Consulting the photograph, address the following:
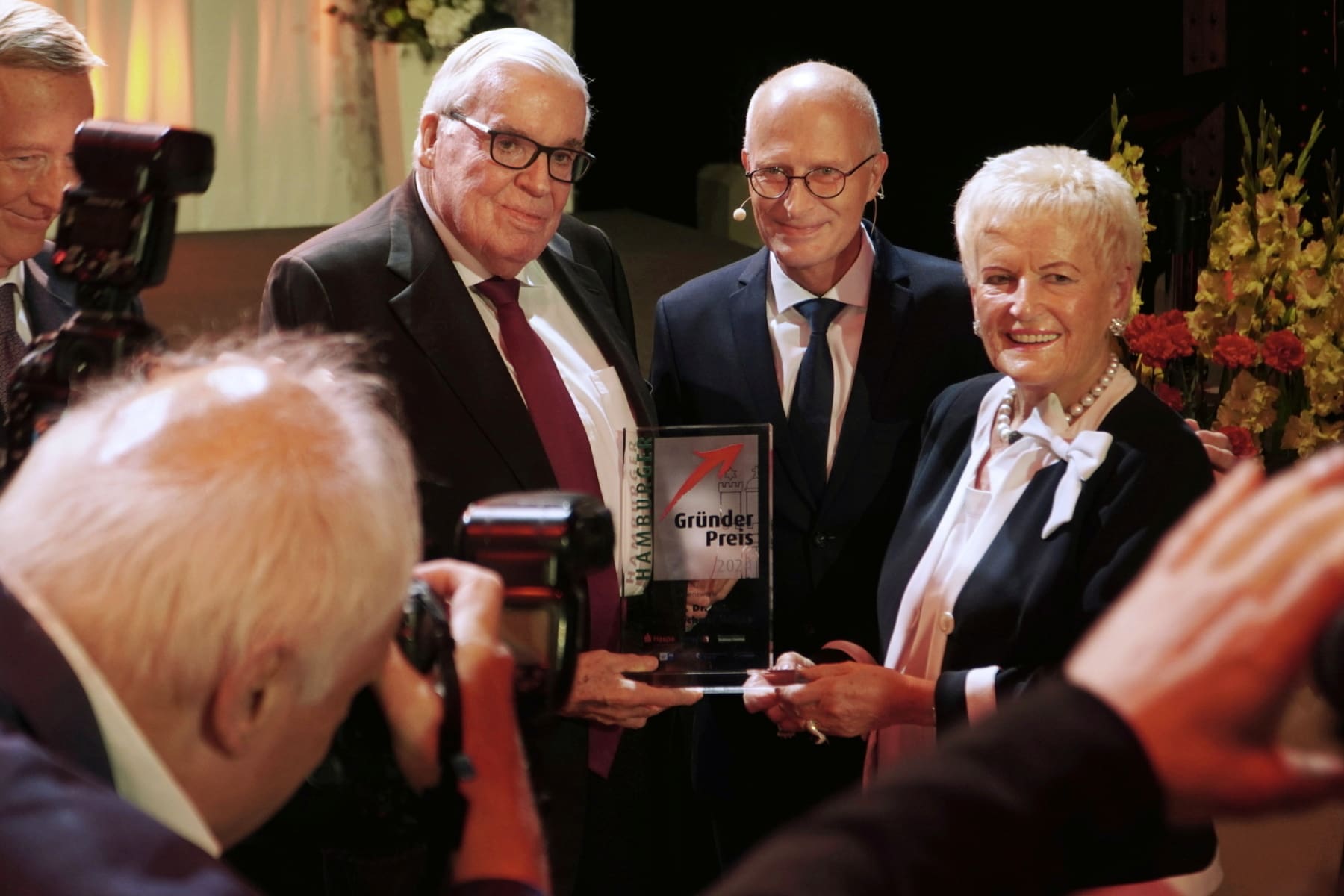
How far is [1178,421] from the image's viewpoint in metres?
1.86

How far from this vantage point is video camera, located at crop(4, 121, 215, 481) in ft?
3.73

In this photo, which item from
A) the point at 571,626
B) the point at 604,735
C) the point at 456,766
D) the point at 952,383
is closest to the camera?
the point at 456,766

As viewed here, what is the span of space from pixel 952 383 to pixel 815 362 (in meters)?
0.22

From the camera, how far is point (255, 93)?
741 cm

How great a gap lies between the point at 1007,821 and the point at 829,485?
5.71 ft

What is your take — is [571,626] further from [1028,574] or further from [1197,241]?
[1197,241]

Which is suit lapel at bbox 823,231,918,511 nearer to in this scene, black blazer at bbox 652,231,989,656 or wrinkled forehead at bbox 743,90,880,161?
black blazer at bbox 652,231,989,656

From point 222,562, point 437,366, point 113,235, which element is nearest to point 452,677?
point 222,562

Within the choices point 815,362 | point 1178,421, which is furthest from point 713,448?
point 1178,421

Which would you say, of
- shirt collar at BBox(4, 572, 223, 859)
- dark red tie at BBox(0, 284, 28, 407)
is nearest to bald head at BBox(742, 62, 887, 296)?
dark red tie at BBox(0, 284, 28, 407)

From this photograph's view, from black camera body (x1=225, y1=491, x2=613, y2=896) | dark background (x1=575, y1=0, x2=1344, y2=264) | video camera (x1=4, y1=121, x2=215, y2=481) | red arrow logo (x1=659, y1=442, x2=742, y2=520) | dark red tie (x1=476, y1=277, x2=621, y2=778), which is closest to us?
black camera body (x1=225, y1=491, x2=613, y2=896)

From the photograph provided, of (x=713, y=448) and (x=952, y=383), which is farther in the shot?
(x=952, y=383)

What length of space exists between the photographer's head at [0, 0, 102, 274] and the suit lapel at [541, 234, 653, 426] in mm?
746

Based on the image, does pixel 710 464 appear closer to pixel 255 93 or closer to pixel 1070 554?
pixel 1070 554
